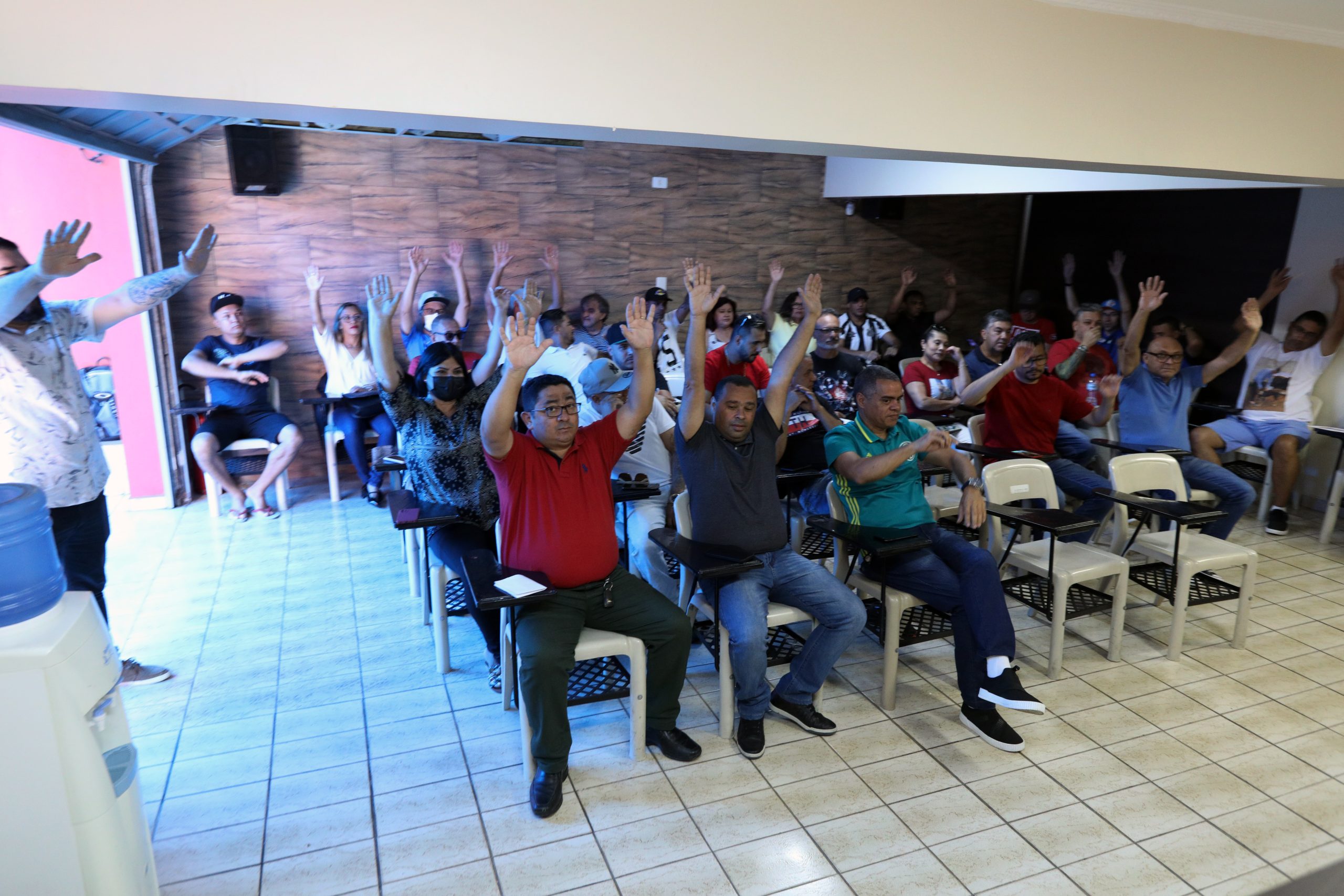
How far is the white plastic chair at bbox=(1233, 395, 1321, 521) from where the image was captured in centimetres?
554

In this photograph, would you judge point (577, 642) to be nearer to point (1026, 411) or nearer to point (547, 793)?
point (547, 793)

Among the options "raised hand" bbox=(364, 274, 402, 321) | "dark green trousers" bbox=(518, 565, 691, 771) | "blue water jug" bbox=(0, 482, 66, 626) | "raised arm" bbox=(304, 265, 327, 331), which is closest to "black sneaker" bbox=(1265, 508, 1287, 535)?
"dark green trousers" bbox=(518, 565, 691, 771)

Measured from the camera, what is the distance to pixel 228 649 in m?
3.84

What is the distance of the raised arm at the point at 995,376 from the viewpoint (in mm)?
4496

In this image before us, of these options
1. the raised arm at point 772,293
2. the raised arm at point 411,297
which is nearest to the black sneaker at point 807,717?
the raised arm at point 411,297

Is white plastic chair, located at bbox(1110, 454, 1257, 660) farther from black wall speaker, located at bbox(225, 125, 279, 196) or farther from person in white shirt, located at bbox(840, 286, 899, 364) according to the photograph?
black wall speaker, located at bbox(225, 125, 279, 196)

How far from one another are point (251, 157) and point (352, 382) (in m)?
1.69

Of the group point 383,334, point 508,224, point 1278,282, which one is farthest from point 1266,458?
point 508,224

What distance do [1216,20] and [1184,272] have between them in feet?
13.2

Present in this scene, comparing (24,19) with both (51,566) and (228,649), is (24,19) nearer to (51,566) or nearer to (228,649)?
(51,566)

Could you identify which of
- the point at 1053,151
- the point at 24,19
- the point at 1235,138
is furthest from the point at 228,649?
the point at 1235,138

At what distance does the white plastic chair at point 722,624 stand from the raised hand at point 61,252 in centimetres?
222

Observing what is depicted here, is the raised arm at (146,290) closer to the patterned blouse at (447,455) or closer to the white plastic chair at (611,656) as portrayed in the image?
the patterned blouse at (447,455)

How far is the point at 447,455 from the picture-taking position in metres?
3.77
